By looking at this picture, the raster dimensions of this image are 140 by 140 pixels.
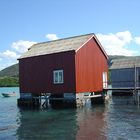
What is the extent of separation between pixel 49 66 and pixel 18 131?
57.6ft

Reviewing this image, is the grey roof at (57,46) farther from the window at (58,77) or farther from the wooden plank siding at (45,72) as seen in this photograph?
the window at (58,77)

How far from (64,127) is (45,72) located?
16.9 m

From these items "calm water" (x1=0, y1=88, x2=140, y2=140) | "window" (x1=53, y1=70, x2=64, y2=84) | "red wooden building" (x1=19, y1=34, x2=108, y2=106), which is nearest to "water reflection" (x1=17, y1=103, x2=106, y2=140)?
"calm water" (x1=0, y1=88, x2=140, y2=140)

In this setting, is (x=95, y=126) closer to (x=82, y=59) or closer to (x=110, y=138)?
(x=110, y=138)

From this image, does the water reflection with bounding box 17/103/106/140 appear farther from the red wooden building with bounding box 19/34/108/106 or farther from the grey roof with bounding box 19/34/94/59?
the grey roof with bounding box 19/34/94/59

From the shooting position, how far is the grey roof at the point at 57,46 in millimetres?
41300

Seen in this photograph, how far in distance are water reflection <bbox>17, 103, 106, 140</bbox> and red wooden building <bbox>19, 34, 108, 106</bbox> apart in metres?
6.74

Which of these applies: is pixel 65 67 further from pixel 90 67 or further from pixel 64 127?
pixel 64 127

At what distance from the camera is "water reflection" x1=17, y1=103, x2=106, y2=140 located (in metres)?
23.0

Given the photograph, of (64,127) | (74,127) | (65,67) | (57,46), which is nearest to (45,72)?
(65,67)

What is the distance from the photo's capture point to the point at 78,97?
39.7 m

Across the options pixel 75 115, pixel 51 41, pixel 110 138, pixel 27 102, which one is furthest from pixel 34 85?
pixel 110 138

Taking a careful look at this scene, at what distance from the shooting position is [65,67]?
4069 cm

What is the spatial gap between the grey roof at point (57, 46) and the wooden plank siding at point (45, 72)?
0.68 meters
